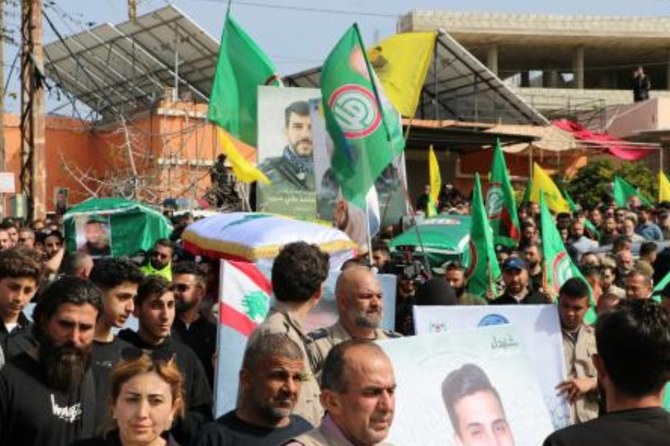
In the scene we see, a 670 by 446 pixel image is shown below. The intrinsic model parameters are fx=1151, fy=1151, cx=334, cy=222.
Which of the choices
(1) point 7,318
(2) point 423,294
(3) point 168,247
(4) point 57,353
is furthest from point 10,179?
(4) point 57,353

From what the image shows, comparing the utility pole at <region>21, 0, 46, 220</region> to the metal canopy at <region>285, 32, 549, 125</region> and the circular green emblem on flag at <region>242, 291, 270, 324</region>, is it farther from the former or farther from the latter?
the circular green emblem on flag at <region>242, 291, 270, 324</region>

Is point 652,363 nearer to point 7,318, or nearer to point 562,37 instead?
point 7,318

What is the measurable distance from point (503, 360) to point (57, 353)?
1781 millimetres

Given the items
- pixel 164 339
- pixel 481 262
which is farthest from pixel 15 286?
pixel 481 262

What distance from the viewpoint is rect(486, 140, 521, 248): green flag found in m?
12.6

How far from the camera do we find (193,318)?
6.45 metres

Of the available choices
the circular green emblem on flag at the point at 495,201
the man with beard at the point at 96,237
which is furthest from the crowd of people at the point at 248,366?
the circular green emblem on flag at the point at 495,201

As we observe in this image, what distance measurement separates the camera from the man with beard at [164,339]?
4.92 meters

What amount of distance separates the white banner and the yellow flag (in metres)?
4.78

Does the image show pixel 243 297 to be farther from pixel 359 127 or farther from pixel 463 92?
pixel 463 92

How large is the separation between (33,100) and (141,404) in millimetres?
13643

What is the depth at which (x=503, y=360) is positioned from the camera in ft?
15.5

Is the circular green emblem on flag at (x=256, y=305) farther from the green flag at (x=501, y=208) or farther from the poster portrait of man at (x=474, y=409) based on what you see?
the green flag at (x=501, y=208)

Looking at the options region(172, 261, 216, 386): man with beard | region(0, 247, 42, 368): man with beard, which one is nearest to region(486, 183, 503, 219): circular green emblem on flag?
region(172, 261, 216, 386): man with beard
